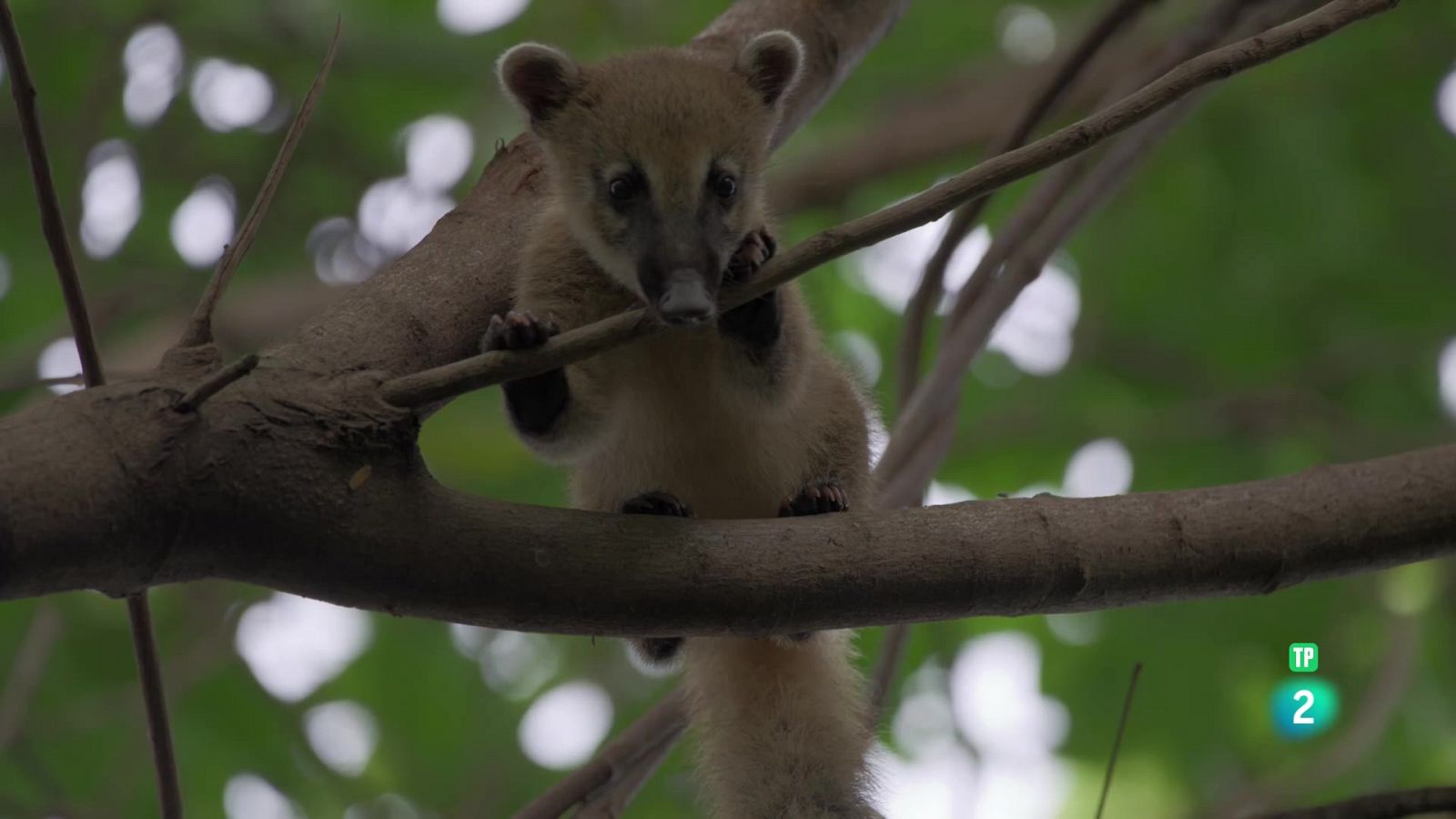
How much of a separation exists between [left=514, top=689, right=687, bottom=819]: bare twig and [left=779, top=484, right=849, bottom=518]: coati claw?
2.36 ft

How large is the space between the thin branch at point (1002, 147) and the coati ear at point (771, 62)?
954 mm

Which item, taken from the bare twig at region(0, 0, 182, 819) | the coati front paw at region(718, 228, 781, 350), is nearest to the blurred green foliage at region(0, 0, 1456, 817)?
the coati front paw at region(718, 228, 781, 350)

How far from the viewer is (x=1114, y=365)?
7168 millimetres

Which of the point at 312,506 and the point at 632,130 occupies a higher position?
the point at 632,130

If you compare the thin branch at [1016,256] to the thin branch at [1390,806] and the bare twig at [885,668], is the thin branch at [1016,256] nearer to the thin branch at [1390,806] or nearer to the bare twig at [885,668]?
the bare twig at [885,668]

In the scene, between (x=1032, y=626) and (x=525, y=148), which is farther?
(x=1032, y=626)

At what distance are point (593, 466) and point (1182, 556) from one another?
1857mm

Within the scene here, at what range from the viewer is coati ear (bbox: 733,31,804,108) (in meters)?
4.38

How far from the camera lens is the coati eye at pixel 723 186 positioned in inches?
156

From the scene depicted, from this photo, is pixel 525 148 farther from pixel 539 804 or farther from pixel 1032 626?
pixel 1032 626

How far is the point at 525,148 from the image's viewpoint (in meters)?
4.48

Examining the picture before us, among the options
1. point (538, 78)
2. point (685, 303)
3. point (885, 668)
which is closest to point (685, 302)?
point (685, 303)

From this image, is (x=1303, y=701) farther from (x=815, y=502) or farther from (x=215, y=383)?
(x=215, y=383)

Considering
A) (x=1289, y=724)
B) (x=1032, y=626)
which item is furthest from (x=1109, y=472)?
(x=1289, y=724)
